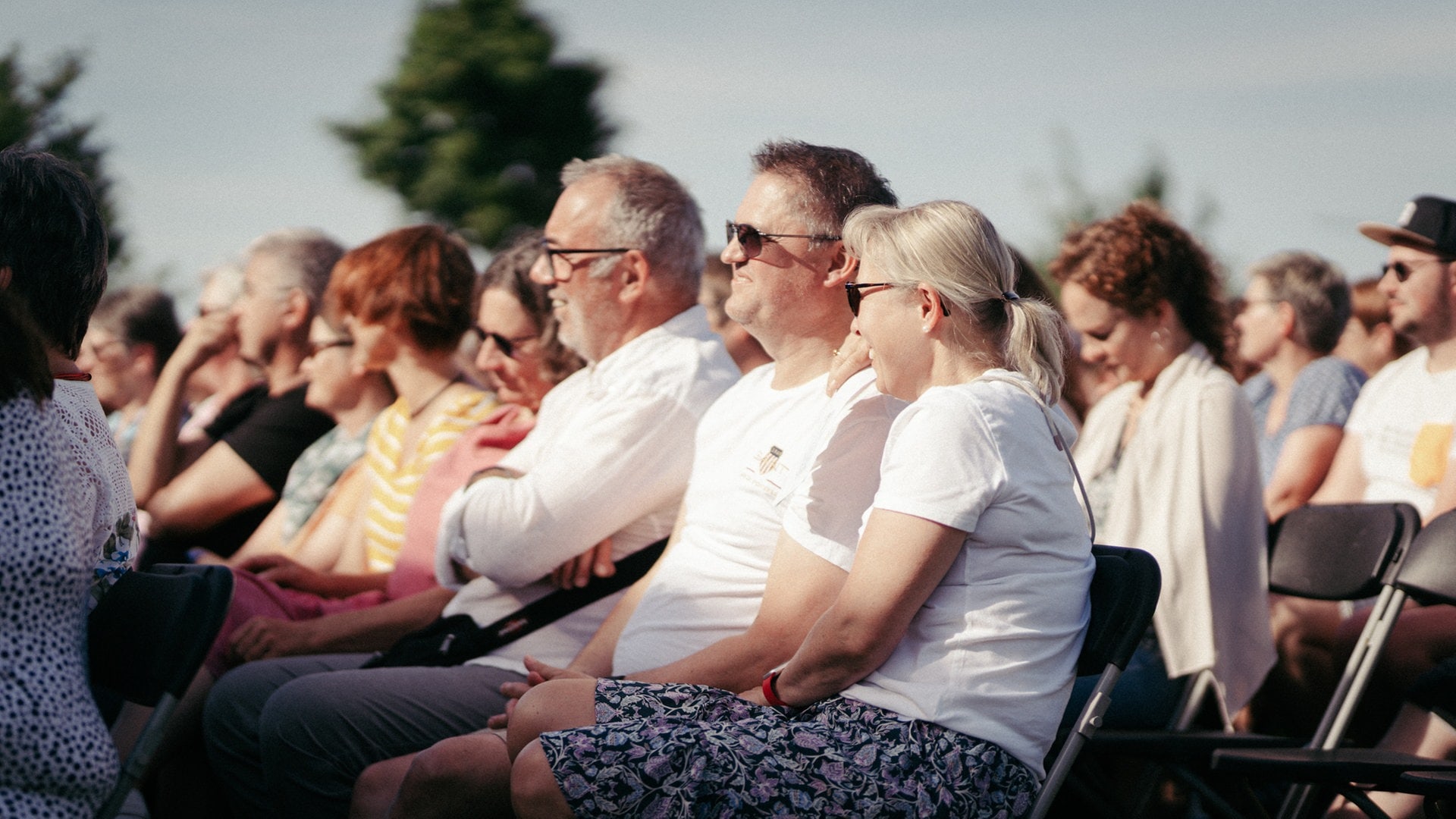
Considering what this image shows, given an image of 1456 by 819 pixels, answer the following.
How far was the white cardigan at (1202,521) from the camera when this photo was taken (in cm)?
365

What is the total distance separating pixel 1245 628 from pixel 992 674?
71.3 inches

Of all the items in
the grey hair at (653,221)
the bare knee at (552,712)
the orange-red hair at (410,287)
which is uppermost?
the grey hair at (653,221)

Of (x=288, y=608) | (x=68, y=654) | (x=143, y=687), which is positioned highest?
(x=68, y=654)

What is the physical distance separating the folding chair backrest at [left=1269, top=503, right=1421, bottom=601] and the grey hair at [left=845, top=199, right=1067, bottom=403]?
1354 mm

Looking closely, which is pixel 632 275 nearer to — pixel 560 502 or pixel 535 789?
pixel 560 502

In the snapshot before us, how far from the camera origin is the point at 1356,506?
11.6 ft

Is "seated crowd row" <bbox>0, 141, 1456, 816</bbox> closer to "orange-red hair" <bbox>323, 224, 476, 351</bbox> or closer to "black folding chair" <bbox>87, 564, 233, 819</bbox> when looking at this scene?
"orange-red hair" <bbox>323, 224, 476, 351</bbox>

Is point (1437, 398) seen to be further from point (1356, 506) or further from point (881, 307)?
point (881, 307)

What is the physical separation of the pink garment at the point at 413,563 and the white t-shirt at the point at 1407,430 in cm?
272

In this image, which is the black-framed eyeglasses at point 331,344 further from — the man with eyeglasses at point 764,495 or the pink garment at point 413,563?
the man with eyeglasses at point 764,495

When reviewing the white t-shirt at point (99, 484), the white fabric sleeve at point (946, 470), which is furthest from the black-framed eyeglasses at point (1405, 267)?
the white t-shirt at point (99, 484)

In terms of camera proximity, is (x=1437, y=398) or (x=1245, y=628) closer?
(x=1245, y=628)

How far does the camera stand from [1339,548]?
3490 millimetres

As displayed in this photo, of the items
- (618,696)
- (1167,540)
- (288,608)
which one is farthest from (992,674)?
(288,608)
